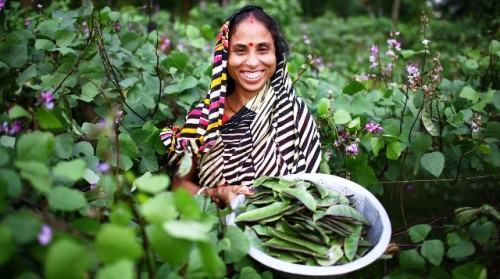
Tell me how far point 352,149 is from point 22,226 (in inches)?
55.3

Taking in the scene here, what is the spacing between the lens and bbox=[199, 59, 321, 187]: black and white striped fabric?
6.50ft

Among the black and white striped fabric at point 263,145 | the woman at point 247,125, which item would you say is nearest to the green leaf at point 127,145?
the woman at point 247,125

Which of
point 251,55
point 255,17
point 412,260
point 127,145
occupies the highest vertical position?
point 255,17

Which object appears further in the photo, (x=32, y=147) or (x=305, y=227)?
(x=305, y=227)

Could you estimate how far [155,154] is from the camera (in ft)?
7.09

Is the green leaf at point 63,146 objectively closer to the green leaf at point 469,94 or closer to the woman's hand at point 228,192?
the woman's hand at point 228,192

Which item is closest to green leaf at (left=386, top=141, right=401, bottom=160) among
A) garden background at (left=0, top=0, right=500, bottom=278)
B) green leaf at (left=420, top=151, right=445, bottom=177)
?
garden background at (left=0, top=0, right=500, bottom=278)

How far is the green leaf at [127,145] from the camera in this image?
1783 mm

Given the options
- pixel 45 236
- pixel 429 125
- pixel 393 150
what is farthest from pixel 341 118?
pixel 45 236

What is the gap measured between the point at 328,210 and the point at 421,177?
→ 192cm

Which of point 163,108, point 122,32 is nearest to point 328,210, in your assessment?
point 163,108

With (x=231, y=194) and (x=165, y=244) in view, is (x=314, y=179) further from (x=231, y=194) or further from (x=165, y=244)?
(x=165, y=244)

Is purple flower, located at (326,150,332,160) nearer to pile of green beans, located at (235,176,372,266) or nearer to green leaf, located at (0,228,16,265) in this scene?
pile of green beans, located at (235,176,372,266)

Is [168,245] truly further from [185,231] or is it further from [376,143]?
[376,143]
